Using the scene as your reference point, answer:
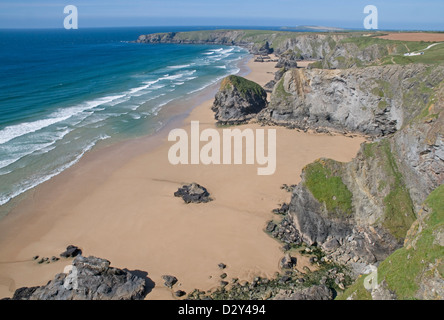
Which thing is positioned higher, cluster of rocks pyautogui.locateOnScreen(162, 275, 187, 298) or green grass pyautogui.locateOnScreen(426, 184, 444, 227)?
green grass pyautogui.locateOnScreen(426, 184, 444, 227)

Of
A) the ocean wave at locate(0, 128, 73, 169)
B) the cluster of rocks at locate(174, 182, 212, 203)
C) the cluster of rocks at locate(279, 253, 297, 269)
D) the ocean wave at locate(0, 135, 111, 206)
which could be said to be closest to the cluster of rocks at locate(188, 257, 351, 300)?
the cluster of rocks at locate(279, 253, 297, 269)

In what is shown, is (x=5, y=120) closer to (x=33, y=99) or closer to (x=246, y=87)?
(x=33, y=99)

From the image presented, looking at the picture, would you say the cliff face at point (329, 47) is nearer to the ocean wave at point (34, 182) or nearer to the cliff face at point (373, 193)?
the cliff face at point (373, 193)

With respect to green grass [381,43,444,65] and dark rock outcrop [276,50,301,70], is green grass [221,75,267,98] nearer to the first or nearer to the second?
green grass [381,43,444,65]

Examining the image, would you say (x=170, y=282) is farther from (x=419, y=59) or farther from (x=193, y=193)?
(x=419, y=59)

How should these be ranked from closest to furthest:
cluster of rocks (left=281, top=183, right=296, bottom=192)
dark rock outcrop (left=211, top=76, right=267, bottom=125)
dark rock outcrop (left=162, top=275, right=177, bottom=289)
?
dark rock outcrop (left=162, top=275, right=177, bottom=289) < cluster of rocks (left=281, top=183, right=296, bottom=192) < dark rock outcrop (left=211, top=76, right=267, bottom=125)

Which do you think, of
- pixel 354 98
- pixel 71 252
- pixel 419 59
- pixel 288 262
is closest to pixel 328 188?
pixel 288 262

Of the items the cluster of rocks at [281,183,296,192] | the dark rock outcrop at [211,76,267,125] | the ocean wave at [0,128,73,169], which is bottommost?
the cluster of rocks at [281,183,296,192]
